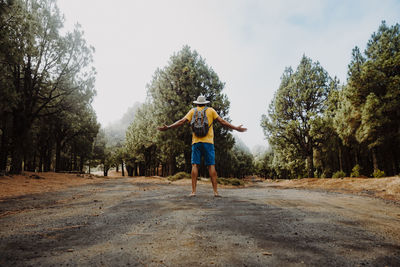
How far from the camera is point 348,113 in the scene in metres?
17.8

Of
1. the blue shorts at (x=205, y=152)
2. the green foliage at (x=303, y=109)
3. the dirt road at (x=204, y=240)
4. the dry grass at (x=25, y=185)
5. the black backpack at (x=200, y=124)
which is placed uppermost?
the green foliage at (x=303, y=109)

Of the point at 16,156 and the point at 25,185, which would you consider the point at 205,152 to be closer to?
the point at 25,185

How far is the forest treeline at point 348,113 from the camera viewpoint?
1593 centimetres

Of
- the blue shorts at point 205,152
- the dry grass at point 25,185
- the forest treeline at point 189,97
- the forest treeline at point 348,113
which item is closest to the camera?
the blue shorts at point 205,152

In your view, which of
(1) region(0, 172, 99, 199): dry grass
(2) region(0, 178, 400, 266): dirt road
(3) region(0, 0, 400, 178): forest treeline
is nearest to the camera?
(2) region(0, 178, 400, 266): dirt road

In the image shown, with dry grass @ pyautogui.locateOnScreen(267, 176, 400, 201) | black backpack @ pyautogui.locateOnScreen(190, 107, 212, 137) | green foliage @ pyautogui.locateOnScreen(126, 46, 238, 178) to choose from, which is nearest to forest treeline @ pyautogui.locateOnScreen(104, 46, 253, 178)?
green foliage @ pyautogui.locateOnScreen(126, 46, 238, 178)

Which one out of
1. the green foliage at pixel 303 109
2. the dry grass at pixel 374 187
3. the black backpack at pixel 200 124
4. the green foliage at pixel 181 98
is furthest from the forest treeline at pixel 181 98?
the black backpack at pixel 200 124

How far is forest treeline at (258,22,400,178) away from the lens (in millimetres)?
15930

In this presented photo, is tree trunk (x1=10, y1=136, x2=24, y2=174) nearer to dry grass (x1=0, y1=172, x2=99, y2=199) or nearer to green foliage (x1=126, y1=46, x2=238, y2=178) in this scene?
dry grass (x1=0, y1=172, x2=99, y2=199)

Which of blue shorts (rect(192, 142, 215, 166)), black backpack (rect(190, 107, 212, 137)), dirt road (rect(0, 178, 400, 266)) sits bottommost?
dirt road (rect(0, 178, 400, 266))

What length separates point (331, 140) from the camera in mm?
21906

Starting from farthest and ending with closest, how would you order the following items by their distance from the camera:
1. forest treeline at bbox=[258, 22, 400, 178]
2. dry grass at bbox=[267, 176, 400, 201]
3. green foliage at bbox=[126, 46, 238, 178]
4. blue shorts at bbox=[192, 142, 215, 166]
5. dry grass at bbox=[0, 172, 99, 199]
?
green foliage at bbox=[126, 46, 238, 178] → forest treeline at bbox=[258, 22, 400, 178] → dry grass at bbox=[0, 172, 99, 199] → dry grass at bbox=[267, 176, 400, 201] → blue shorts at bbox=[192, 142, 215, 166]

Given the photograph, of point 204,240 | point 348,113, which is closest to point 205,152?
point 204,240

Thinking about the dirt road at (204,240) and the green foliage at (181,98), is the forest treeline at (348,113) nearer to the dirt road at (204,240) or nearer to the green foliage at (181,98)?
the green foliage at (181,98)
